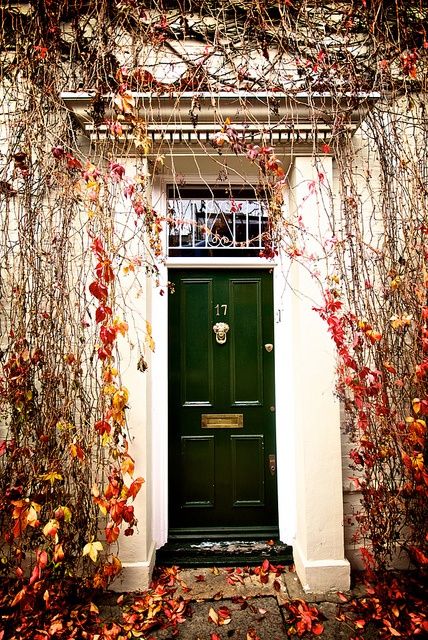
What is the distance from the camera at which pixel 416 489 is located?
9.18 ft

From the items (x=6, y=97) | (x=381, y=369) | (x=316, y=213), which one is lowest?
(x=381, y=369)

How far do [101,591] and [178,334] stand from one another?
207 cm

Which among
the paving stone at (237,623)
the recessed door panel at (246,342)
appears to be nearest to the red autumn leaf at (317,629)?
the paving stone at (237,623)

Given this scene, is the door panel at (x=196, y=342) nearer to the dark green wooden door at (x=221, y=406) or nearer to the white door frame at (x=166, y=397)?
the dark green wooden door at (x=221, y=406)

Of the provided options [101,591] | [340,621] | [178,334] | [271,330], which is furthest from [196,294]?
[340,621]

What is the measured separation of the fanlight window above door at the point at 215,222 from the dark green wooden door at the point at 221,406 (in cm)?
21

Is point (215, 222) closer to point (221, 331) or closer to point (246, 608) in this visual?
point (221, 331)

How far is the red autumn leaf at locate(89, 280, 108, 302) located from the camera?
2.39 meters

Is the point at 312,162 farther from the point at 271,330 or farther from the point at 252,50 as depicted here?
the point at 271,330

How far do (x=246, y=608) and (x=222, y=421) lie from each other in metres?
1.38

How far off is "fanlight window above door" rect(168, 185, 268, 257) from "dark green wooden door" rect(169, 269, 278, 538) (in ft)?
0.68

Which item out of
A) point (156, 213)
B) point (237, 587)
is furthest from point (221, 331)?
point (237, 587)

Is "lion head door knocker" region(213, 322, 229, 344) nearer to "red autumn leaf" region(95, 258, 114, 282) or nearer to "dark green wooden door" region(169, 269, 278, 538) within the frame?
"dark green wooden door" region(169, 269, 278, 538)

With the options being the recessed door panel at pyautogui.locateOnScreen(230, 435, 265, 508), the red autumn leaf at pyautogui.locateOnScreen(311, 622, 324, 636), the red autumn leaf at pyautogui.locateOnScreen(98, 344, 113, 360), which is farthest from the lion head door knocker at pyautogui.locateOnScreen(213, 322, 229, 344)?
the red autumn leaf at pyautogui.locateOnScreen(311, 622, 324, 636)
